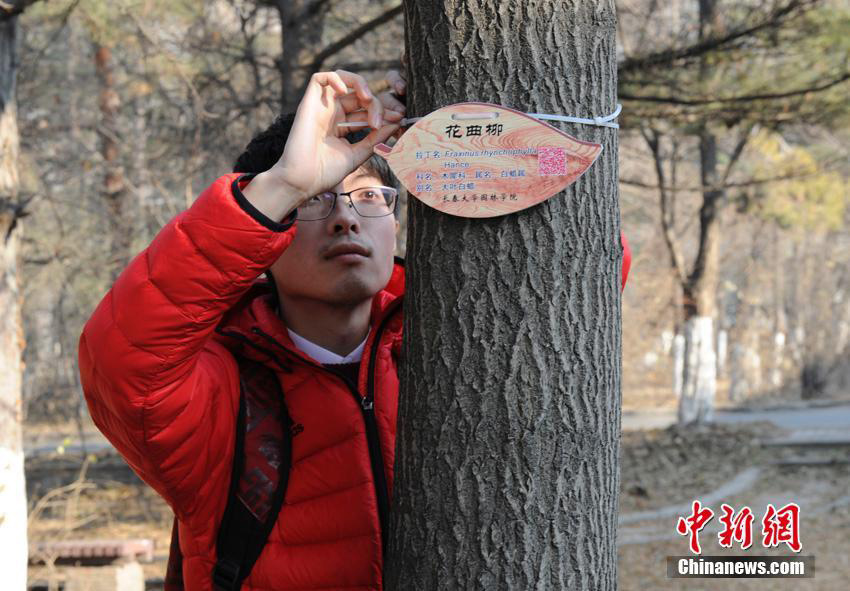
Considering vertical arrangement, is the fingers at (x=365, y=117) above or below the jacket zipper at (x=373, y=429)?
above

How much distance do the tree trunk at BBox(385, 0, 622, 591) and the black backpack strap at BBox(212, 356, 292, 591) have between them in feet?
0.86

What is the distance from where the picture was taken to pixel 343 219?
202 centimetres

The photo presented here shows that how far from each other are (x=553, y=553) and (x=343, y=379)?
1.83 ft

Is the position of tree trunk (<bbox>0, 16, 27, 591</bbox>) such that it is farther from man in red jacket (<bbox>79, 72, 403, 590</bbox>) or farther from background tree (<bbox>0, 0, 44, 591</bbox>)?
man in red jacket (<bbox>79, 72, 403, 590</bbox>)

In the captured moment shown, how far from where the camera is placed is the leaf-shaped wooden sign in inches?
64.7

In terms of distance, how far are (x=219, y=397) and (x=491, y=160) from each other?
705 millimetres

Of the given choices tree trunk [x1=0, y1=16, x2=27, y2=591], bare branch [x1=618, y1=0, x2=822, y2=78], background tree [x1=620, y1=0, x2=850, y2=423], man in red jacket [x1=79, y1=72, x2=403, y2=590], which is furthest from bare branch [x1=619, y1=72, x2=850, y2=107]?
man in red jacket [x1=79, y1=72, x2=403, y2=590]

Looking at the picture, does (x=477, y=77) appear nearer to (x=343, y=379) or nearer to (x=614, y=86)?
(x=614, y=86)

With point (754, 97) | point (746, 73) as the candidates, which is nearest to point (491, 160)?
point (754, 97)

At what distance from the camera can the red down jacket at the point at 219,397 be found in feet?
5.24

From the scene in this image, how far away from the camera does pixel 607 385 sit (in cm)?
175

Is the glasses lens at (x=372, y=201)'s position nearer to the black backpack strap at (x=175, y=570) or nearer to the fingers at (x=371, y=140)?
the fingers at (x=371, y=140)

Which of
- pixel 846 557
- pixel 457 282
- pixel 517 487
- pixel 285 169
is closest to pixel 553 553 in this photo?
pixel 517 487

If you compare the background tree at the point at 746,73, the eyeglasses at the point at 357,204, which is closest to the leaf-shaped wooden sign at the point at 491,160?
the eyeglasses at the point at 357,204
